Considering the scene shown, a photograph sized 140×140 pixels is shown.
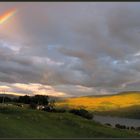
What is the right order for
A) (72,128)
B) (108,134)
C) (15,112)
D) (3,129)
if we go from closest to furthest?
1. (3,129)
2. (108,134)
3. (72,128)
4. (15,112)

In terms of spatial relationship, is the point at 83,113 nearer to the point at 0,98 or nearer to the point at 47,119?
the point at 47,119

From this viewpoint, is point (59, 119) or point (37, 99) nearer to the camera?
point (59, 119)

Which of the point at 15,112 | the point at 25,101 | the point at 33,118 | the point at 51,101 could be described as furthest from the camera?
the point at 51,101

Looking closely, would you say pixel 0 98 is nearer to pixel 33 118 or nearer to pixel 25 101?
pixel 25 101

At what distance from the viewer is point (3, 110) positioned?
60.7 m

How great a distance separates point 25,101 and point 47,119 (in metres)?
97.1

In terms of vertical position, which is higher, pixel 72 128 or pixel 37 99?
pixel 37 99

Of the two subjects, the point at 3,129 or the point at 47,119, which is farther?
the point at 47,119

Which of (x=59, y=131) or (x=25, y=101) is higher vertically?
(x=25, y=101)

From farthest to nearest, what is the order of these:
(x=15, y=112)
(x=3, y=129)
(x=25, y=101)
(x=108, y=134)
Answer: (x=25, y=101) < (x=15, y=112) < (x=108, y=134) < (x=3, y=129)

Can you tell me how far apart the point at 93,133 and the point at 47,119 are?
9417mm

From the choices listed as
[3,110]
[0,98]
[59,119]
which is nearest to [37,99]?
[0,98]

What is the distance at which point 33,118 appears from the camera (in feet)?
155

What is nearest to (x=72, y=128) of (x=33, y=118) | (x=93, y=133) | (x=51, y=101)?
(x=93, y=133)
